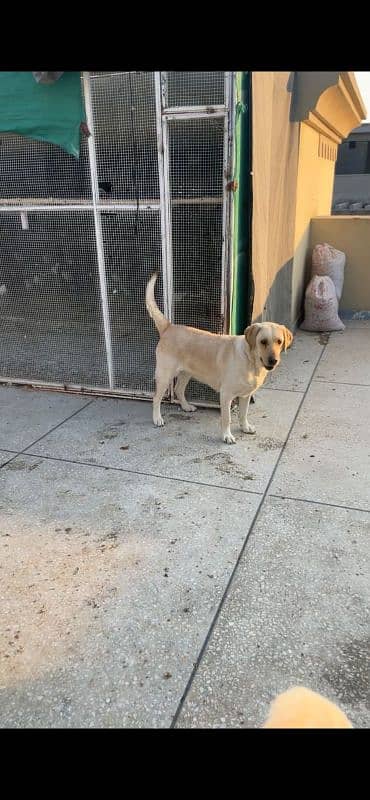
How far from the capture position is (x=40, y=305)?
18.2 ft

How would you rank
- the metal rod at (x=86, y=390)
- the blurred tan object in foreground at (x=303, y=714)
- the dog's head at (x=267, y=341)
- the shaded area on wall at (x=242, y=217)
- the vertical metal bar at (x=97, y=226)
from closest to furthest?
the blurred tan object in foreground at (x=303, y=714), the dog's head at (x=267, y=341), the shaded area on wall at (x=242, y=217), the vertical metal bar at (x=97, y=226), the metal rod at (x=86, y=390)

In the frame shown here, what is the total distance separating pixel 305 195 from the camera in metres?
6.71

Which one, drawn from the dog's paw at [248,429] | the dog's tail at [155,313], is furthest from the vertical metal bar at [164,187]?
the dog's paw at [248,429]

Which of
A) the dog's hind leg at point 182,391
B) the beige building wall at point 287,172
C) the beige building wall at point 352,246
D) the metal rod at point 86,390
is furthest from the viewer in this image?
the beige building wall at point 352,246

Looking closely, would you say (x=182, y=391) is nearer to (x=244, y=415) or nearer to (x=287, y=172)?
(x=244, y=415)

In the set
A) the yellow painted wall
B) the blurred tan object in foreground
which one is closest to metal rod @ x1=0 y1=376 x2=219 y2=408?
the yellow painted wall

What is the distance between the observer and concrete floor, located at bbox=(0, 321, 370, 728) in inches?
71.1

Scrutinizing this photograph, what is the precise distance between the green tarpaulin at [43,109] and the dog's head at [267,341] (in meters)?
2.06

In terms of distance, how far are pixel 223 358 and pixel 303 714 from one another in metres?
2.90

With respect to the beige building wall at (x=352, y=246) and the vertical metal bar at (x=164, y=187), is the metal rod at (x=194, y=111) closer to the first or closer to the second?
the vertical metal bar at (x=164, y=187)

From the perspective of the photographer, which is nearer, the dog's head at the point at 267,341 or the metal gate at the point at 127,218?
the dog's head at the point at 267,341

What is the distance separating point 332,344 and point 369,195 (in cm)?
2259

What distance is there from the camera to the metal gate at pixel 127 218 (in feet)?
11.8

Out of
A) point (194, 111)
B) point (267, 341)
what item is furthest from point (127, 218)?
point (267, 341)
